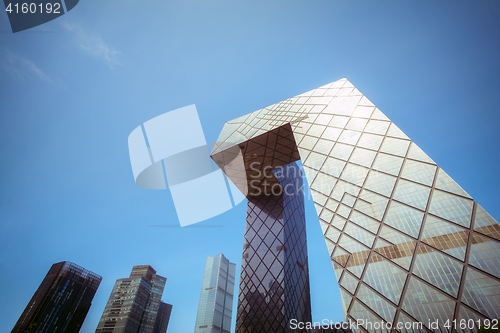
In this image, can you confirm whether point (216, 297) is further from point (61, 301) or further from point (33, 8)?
point (33, 8)

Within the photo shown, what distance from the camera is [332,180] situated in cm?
1608

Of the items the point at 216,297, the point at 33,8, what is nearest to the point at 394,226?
the point at 33,8

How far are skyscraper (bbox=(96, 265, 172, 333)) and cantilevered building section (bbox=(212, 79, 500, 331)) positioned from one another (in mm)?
66564

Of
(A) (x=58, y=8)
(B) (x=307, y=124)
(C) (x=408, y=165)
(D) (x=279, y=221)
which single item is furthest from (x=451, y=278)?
(A) (x=58, y=8)

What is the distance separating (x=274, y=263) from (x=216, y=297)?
5117 centimetres

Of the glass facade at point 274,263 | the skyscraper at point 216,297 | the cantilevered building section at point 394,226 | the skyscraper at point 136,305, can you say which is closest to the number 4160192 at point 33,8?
the cantilevered building section at point 394,226

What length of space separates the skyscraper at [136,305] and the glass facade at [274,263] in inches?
1904

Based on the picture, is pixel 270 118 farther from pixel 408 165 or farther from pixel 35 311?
pixel 35 311

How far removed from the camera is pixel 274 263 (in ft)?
94.9

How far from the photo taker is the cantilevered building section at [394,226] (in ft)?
31.1

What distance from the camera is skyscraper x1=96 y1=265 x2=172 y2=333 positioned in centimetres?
5866

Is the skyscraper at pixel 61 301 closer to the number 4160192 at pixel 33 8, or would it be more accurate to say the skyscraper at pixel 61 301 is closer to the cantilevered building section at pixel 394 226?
the number 4160192 at pixel 33 8

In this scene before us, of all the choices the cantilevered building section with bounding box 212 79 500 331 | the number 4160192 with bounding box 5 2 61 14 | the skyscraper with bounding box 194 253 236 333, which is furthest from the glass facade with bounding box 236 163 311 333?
the skyscraper with bounding box 194 253 236 333

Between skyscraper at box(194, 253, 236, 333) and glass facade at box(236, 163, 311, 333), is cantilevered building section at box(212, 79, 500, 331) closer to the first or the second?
glass facade at box(236, 163, 311, 333)
